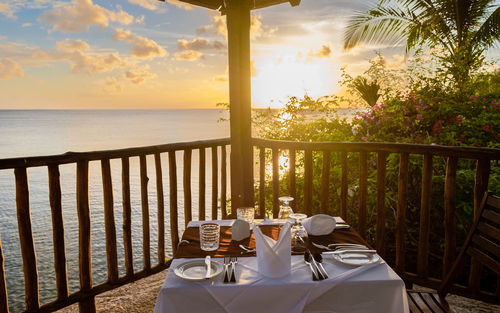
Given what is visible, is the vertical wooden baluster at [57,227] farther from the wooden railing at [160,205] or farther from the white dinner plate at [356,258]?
the white dinner plate at [356,258]

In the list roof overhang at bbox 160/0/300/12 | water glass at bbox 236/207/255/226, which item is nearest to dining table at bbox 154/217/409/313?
water glass at bbox 236/207/255/226

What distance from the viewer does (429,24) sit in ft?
27.3

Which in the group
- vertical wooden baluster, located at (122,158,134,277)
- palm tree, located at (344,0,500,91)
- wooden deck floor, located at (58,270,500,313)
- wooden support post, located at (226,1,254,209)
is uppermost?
palm tree, located at (344,0,500,91)

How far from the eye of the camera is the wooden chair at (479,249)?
1.63 metres

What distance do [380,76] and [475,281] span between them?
181 inches

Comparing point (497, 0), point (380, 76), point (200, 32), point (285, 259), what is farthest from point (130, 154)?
point (200, 32)

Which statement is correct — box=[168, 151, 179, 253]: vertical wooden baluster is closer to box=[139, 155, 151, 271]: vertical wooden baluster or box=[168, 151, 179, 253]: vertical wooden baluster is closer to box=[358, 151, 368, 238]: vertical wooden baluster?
box=[139, 155, 151, 271]: vertical wooden baluster

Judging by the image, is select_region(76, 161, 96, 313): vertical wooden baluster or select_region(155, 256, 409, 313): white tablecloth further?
select_region(76, 161, 96, 313): vertical wooden baluster

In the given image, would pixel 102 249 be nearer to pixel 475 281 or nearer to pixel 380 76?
pixel 475 281

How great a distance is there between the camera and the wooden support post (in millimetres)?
2928

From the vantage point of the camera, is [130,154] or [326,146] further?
[326,146]

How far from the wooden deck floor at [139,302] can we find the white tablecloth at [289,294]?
1.63 m

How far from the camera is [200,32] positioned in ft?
67.8

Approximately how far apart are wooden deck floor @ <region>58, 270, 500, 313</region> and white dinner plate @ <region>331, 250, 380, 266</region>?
164 centimetres
